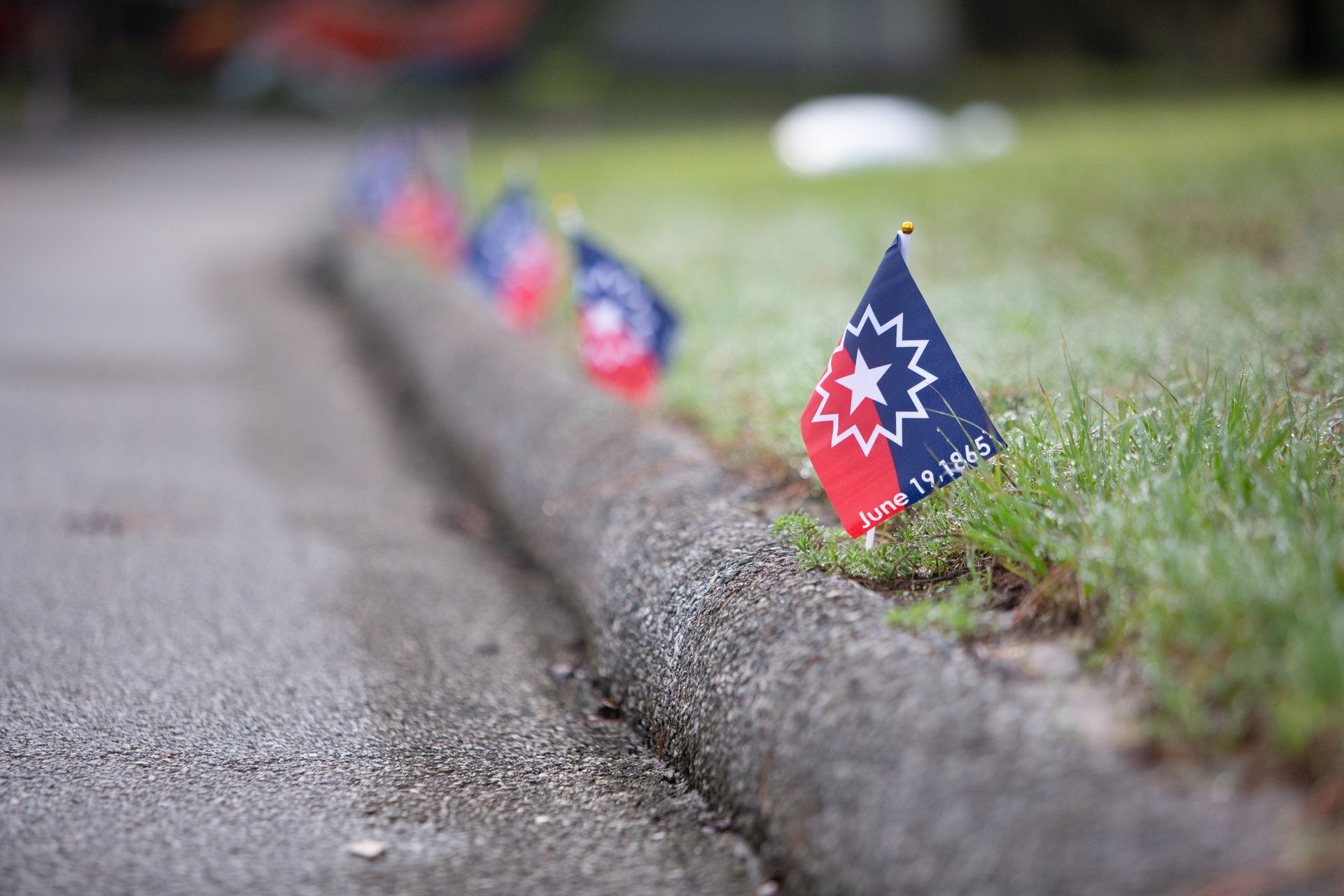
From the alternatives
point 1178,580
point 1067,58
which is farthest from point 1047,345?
point 1067,58

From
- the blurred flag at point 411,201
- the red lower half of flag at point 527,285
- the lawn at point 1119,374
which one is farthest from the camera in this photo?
the blurred flag at point 411,201

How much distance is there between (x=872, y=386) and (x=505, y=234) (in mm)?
4213

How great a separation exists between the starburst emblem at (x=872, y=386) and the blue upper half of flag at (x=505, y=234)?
13.1 ft

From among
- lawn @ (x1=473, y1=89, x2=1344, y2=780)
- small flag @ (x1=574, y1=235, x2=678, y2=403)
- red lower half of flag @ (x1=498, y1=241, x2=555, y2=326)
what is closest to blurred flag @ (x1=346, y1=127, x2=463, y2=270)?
lawn @ (x1=473, y1=89, x2=1344, y2=780)

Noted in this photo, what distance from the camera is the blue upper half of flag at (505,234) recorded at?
21.9 ft

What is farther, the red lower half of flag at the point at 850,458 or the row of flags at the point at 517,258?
the row of flags at the point at 517,258

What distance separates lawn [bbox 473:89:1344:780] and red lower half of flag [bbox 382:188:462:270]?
3.82ft

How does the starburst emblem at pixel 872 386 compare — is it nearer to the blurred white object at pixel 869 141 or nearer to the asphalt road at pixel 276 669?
the asphalt road at pixel 276 669

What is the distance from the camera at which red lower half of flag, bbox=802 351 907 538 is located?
2.86 meters

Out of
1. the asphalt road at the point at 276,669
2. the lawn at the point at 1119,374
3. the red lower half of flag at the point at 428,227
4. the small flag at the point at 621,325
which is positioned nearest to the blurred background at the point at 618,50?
the red lower half of flag at the point at 428,227

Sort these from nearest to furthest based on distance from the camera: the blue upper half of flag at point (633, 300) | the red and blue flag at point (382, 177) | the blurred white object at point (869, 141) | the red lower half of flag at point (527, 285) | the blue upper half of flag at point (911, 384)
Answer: the blue upper half of flag at point (911, 384)
the blue upper half of flag at point (633, 300)
the red lower half of flag at point (527, 285)
the red and blue flag at point (382, 177)
the blurred white object at point (869, 141)

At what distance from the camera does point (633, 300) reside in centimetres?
486

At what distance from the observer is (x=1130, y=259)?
670cm

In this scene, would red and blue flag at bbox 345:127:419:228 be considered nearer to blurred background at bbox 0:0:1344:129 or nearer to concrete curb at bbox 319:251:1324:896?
concrete curb at bbox 319:251:1324:896
